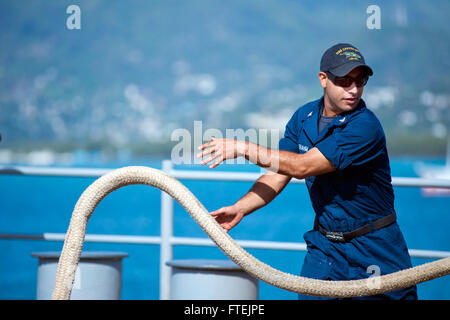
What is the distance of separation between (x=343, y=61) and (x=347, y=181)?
477mm

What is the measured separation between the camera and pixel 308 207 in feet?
208

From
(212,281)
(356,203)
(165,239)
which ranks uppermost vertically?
(356,203)

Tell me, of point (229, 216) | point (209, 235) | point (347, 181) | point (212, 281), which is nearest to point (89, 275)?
point (212, 281)

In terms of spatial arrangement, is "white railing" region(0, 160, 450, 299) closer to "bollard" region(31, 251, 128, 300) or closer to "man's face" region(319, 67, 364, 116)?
"bollard" region(31, 251, 128, 300)

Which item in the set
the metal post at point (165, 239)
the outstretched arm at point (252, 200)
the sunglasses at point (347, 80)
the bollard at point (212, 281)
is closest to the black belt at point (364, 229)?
the outstretched arm at point (252, 200)

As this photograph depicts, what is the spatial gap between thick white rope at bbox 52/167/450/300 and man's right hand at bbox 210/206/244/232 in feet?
1.56

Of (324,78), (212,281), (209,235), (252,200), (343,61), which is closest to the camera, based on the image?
(209,235)

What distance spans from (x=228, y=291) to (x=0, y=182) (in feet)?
264

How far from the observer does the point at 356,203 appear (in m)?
2.87

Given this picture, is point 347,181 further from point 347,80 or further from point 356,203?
point 347,80

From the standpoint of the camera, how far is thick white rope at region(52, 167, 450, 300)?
2.42 meters

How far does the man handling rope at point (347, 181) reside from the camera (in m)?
2.75

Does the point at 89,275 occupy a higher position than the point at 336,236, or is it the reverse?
the point at 336,236
